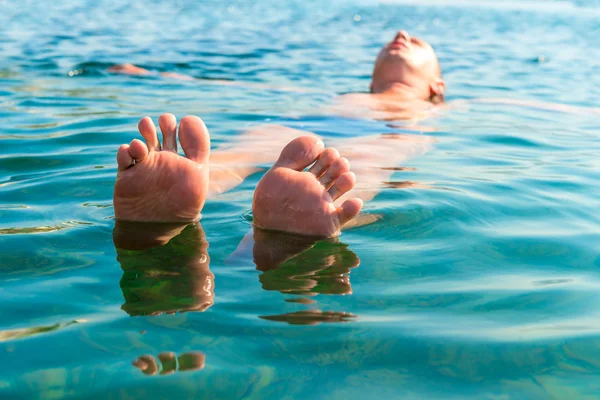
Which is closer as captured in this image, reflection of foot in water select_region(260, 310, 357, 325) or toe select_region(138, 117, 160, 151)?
reflection of foot in water select_region(260, 310, 357, 325)

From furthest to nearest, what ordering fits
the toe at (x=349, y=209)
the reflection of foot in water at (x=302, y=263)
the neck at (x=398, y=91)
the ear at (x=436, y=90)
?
1. the ear at (x=436, y=90)
2. the neck at (x=398, y=91)
3. the toe at (x=349, y=209)
4. the reflection of foot in water at (x=302, y=263)

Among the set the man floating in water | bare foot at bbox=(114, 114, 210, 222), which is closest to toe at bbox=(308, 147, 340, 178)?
the man floating in water

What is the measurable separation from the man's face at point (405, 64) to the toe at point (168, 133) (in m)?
3.15

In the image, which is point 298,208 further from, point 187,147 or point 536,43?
point 536,43

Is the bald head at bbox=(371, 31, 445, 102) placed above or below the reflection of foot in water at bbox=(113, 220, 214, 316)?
above

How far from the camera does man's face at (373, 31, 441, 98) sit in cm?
534

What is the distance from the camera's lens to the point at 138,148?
2223 millimetres

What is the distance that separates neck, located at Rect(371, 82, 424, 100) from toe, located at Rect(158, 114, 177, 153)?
3.06 meters

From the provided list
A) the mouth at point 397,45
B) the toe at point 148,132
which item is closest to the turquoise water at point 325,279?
the toe at point 148,132

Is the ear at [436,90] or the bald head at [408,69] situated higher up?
the bald head at [408,69]

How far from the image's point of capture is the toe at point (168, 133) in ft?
8.12

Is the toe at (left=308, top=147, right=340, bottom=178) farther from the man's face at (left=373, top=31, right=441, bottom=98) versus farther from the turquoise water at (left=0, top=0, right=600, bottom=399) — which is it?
the man's face at (left=373, top=31, right=441, bottom=98)

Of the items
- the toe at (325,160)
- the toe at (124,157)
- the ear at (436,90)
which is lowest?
the ear at (436,90)

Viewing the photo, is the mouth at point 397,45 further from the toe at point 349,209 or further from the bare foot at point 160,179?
the toe at point 349,209
